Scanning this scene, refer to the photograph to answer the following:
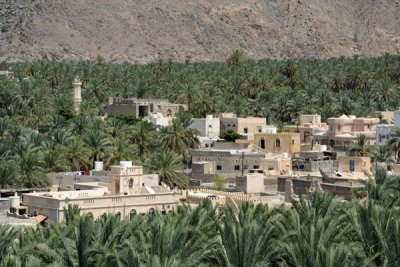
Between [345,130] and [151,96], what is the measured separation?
86.4 ft

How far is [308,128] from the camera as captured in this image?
6912cm

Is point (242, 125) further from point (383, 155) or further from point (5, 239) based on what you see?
point (5, 239)

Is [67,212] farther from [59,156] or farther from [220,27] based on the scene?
[220,27]

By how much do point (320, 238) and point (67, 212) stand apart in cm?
937

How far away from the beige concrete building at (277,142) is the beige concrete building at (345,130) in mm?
3550

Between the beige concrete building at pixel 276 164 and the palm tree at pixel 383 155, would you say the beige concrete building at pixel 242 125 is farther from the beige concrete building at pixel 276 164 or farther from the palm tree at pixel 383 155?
the palm tree at pixel 383 155

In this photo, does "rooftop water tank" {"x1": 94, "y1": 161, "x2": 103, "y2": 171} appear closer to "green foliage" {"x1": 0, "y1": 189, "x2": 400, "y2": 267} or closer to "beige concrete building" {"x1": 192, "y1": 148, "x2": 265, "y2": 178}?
"beige concrete building" {"x1": 192, "y1": 148, "x2": 265, "y2": 178}

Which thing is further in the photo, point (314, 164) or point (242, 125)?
point (242, 125)

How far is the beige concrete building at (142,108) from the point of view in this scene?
256 ft

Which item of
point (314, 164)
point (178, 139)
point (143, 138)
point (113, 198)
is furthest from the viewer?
point (143, 138)

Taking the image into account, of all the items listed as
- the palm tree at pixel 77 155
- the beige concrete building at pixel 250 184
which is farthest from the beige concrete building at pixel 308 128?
the beige concrete building at pixel 250 184

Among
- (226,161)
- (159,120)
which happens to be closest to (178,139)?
(226,161)

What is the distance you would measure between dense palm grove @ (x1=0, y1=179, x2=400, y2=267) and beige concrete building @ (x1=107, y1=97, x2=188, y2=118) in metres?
47.3

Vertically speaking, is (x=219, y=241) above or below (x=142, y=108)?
below
